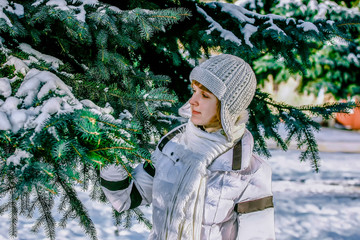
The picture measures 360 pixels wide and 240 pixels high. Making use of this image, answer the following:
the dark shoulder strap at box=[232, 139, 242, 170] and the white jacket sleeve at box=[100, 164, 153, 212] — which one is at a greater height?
the dark shoulder strap at box=[232, 139, 242, 170]

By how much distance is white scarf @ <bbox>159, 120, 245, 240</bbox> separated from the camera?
147cm

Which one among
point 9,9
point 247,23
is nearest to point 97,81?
point 9,9

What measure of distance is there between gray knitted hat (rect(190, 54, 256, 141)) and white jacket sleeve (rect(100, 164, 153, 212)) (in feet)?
1.67

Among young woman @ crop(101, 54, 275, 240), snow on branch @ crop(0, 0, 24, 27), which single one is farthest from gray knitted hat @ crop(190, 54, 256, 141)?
snow on branch @ crop(0, 0, 24, 27)

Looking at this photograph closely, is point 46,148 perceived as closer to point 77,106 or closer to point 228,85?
point 77,106

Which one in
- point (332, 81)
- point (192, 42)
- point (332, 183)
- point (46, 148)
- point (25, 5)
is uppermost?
point (25, 5)

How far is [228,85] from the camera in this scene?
4.91 ft

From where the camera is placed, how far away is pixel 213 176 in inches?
60.8

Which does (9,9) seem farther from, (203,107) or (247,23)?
(247,23)

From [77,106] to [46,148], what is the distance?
22 centimetres

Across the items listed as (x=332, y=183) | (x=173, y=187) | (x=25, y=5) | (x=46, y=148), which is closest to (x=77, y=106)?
(x=46, y=148)

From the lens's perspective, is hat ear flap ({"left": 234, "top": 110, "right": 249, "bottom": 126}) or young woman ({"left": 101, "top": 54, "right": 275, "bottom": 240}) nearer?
young woman ({"left": 101, "top": 54, "right": 275, "bottom": 240})

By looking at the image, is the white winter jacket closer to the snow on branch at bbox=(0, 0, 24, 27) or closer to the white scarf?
the white scarf

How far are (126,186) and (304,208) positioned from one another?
13.8ft
